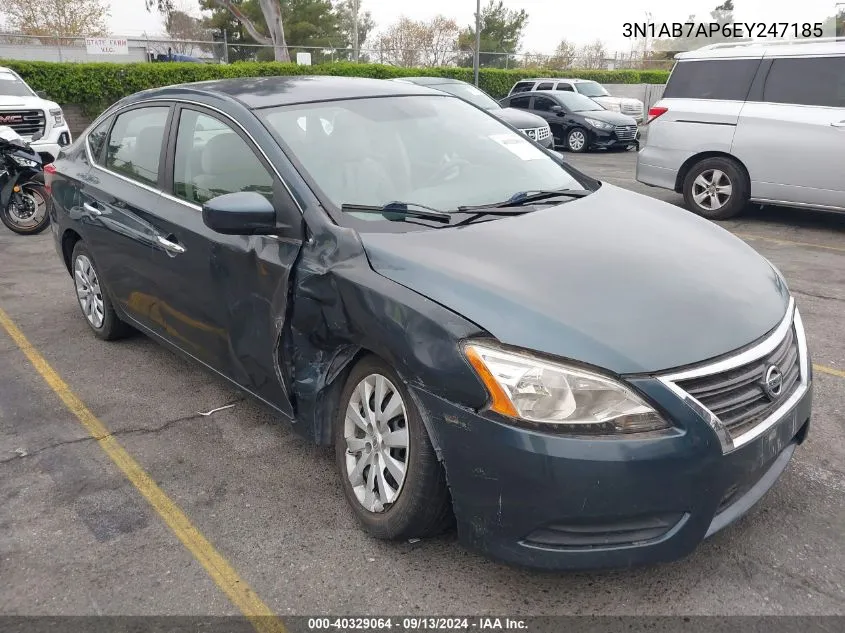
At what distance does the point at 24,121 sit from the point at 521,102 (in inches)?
433

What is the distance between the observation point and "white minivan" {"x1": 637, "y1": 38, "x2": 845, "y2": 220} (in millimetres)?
7695

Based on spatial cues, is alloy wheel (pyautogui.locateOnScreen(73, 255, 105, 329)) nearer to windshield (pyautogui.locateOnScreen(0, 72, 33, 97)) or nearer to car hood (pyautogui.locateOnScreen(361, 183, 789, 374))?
car hood (pyautogui.locateOnScreen(361, 183, 789, 374))

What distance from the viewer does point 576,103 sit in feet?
57.9

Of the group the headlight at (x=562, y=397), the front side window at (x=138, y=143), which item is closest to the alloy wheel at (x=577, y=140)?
the front side window at (x=138, y=143)

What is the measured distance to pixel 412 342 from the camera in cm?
242

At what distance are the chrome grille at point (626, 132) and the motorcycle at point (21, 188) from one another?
12.5 m

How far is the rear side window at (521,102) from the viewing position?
59.1ft

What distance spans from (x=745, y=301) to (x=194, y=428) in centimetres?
262

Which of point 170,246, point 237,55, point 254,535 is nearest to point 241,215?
point 170,246

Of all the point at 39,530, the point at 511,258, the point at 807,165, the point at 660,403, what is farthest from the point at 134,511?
the point at 807,165

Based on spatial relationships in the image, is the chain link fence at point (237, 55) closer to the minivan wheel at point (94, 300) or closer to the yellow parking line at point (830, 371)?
the minivan wheel at point (94, 300)

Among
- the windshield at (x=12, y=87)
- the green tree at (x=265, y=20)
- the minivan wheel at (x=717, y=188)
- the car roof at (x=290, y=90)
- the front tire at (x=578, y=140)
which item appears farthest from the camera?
the green tree at (x=265, y=20)

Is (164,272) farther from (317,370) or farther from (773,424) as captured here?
(773,424)

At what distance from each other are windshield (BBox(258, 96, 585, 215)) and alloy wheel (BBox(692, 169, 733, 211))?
543 cm
